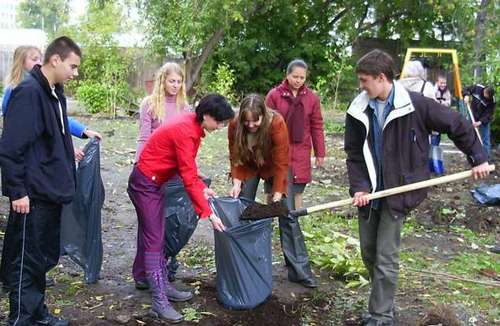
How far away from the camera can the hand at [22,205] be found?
124 inches

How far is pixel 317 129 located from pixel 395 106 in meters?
1.32

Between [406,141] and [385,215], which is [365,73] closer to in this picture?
[406,141]

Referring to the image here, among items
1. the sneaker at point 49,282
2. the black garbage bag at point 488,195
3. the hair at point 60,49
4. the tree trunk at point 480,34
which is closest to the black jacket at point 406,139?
the hair at point 60,49

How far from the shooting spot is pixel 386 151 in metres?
3.59

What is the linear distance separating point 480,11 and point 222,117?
553 inches

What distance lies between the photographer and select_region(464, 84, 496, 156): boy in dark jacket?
10.2 meters

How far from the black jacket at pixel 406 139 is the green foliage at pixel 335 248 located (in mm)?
1147

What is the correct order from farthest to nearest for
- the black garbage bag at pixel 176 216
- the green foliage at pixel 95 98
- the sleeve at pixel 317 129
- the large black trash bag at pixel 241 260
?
1. the green foliage at pixel 95 98
2. the sleeve at pixel 317 129
3. the black garbage bag at pixel 176 216
4. the large black trash bag at pixel 241 260

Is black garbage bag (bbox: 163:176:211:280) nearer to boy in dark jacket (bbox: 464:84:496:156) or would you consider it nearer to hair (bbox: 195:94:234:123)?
hair (bbox: 195:94:234:123)

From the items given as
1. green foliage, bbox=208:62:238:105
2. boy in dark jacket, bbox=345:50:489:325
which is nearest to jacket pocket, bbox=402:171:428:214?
boy in dark jacket, bbox=345:50:489:325

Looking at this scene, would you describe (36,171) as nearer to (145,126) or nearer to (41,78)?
(41,78)

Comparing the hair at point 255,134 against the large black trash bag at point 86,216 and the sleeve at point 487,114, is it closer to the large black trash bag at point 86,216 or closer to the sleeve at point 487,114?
the large black trash bag at point 86,216

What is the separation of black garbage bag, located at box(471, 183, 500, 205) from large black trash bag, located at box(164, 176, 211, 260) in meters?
4.61

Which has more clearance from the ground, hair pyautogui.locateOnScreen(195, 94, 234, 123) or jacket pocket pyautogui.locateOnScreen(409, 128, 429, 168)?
hair pyautogui.locateOnScreen(195, 94, 234, 123)
